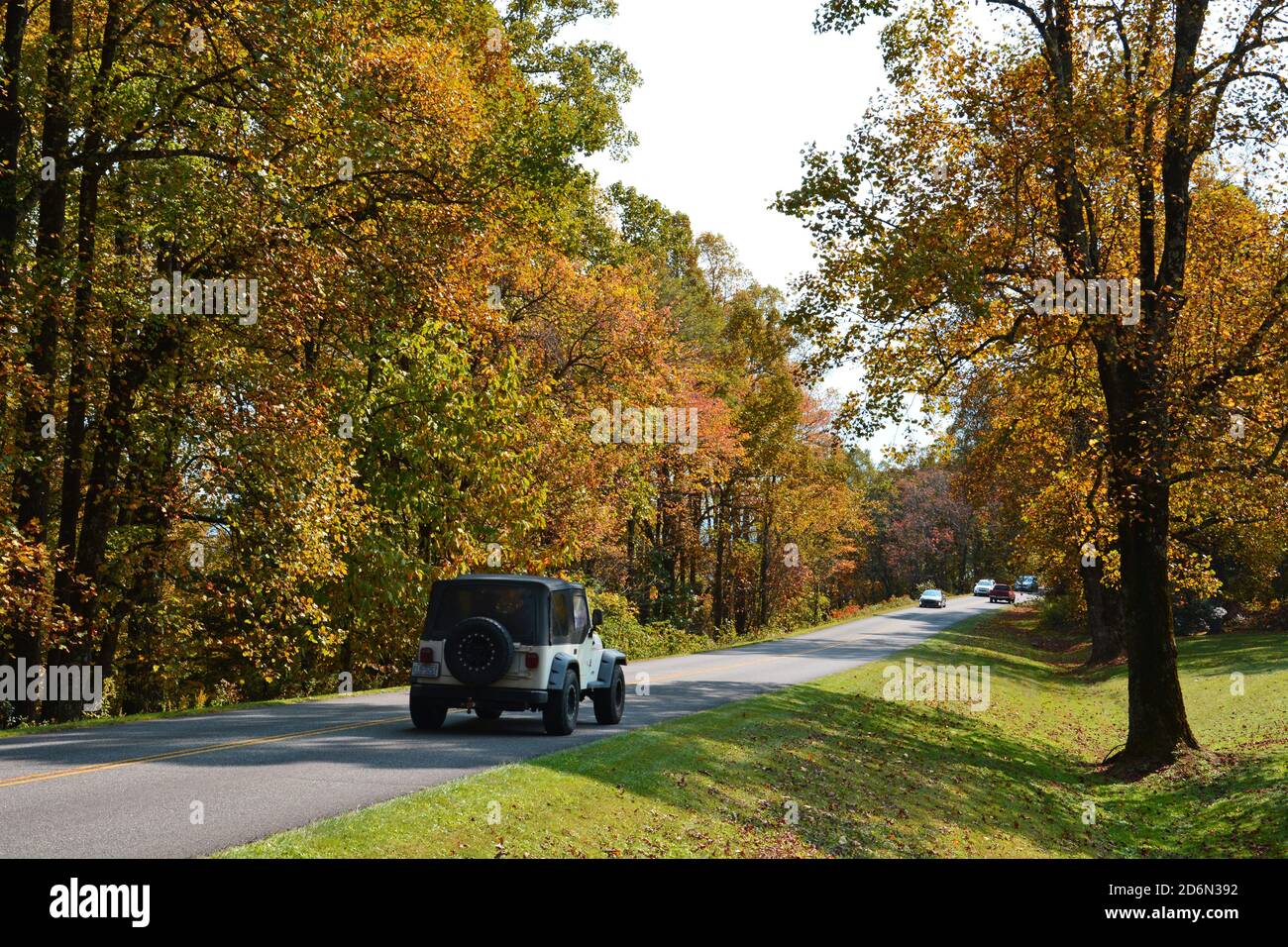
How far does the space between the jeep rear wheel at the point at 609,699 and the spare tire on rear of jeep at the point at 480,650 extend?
2779 mm

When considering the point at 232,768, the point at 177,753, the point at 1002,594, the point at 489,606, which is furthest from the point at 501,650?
the point at 1002,594

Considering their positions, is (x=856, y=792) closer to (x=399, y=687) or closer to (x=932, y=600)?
(x=399, y=687)

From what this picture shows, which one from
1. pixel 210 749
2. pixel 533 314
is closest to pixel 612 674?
pixel 210 749

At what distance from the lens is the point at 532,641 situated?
548 inches

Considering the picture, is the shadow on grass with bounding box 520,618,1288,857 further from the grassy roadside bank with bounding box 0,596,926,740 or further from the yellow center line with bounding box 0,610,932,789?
the grassy roadside bank with bounding box 0,596,926,740

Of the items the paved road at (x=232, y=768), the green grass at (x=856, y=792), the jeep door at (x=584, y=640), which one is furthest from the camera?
the jeep door at (x=584, y=640)

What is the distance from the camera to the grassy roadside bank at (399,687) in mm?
15172

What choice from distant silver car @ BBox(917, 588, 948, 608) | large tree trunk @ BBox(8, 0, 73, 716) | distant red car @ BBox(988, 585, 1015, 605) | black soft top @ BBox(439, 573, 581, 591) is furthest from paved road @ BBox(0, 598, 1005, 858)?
distant red car @ BBox(988, 585, 1015, 605)

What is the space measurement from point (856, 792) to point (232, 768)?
27.4 feet

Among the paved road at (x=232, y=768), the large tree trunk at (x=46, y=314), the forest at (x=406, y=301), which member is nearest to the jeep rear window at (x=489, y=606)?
the paved road at (x=232, y=768)

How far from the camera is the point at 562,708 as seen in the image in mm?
14523

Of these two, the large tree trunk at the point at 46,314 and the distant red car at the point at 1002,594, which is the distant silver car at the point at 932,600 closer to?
the distant red car at the point at 1002,594
